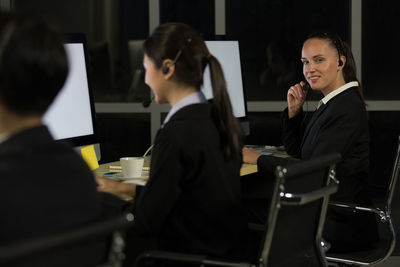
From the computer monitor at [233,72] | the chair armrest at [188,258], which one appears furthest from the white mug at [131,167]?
the computer monitor at [233,72]

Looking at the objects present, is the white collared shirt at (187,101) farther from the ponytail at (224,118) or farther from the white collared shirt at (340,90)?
the white collared shirt at (340,90)

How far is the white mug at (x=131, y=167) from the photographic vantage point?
2400mm

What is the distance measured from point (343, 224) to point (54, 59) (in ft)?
5.49

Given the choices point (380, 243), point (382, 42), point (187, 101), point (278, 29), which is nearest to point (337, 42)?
point (380, 243)

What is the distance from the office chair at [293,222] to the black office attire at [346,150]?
0.58 m

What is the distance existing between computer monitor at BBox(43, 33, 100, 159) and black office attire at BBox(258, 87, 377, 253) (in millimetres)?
748

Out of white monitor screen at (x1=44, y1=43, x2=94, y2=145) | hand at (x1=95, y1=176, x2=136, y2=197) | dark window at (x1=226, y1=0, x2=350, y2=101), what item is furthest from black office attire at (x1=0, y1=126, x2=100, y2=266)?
dark window at (x1=226, y1=0, x2=350, y2=101)

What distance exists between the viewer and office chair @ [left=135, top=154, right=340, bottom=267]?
1.68 m

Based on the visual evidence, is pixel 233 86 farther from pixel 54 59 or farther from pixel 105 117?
pixel 54 59

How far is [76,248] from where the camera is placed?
3.69 ft

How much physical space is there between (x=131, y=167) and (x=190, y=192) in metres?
0.59

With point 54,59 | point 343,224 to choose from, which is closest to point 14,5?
point 343,224

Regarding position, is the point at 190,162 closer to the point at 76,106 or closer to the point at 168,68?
the point at 168,68

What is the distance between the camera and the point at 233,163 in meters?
1.95
